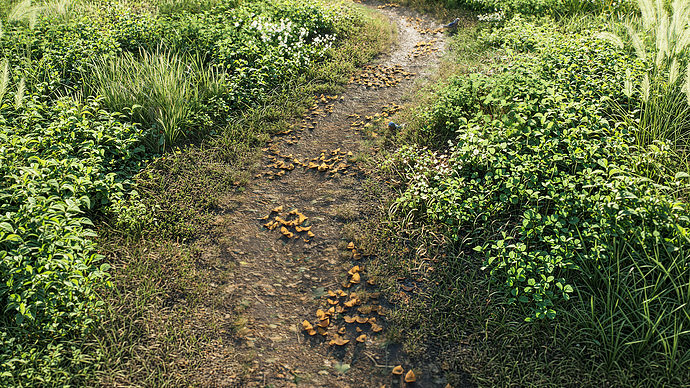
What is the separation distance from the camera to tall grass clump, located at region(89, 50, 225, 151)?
4.64 meters

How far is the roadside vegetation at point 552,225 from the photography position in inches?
108

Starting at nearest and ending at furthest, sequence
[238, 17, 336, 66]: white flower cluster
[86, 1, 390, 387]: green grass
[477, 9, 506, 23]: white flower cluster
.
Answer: [86, 1, 390, 387]: green grass < [238, 17, 336, 66]: white flower cluster < [477, 9, 506, 23]: white flower cluster

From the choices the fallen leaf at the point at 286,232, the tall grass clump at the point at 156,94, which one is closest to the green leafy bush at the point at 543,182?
the fallen leaf at the point at 286,232

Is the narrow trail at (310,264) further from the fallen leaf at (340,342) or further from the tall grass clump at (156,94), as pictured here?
the tall grass clump at (156,94)

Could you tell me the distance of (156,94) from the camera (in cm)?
471

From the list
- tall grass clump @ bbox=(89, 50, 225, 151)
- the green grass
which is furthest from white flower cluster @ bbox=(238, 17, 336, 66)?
tall grass clump @ bbox=(89, 50, 225, 151)

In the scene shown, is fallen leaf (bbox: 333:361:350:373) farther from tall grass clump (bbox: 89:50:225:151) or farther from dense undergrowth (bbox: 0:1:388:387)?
tall grass clump (bbox: 89:50:225:151)

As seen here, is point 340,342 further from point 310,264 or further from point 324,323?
point 310,264

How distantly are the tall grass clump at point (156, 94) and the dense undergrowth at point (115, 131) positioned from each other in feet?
0.06

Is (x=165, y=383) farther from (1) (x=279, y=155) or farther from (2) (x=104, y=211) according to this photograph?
(1) (x=279, y=155)

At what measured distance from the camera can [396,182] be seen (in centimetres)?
422

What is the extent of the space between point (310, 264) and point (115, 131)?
2.63 metres

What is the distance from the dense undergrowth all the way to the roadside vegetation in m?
2.04

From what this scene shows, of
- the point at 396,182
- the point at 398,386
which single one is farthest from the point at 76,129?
the point at 398,386
